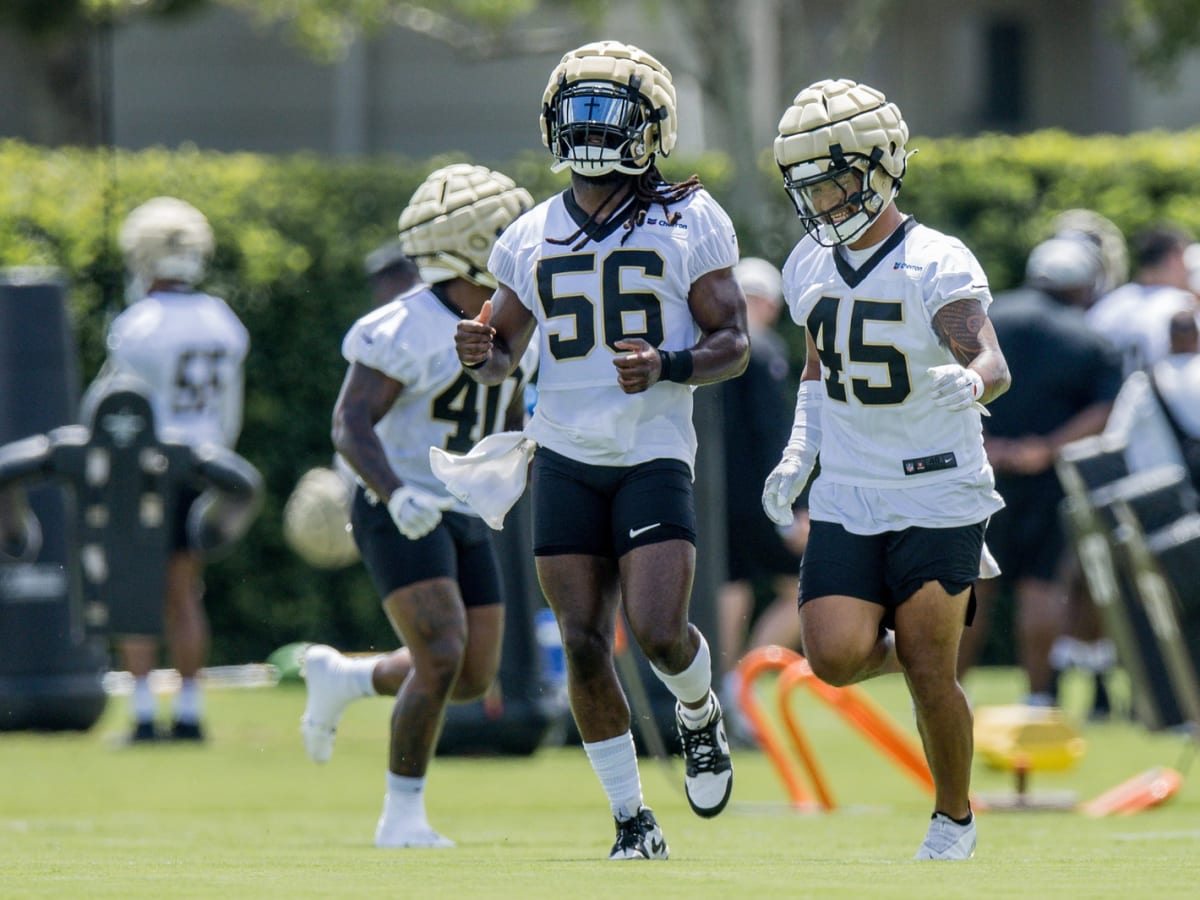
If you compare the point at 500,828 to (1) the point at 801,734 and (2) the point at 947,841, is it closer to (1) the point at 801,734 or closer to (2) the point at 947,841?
(1) the point at 801,734

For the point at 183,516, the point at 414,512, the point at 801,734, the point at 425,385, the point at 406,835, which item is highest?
the point at 425,385

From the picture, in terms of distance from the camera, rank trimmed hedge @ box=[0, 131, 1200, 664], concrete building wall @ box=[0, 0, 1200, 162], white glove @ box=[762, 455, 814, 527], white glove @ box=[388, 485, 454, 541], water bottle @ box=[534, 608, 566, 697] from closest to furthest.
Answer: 1. white glove @ box=[762, 455, 814, 527]
2. white glove @ box=[388, 485, 454, 541]
3. water bottle @ box=[534, 608, 566, 697]
4. trimmed hedge @ box=[0, 131, 1200, 664]
5. concrete building wall @ box=[0, 0, 1200, 162]

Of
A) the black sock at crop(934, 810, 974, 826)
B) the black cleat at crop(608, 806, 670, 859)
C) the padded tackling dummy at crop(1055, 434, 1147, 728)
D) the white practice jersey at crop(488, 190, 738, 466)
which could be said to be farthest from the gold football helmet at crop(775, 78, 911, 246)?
the padded tackling dummy at crop(1055, 434, 1147, 728)

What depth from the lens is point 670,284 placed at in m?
6.55

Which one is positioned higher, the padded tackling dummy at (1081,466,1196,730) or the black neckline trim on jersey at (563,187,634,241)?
the black neckline trim on jersey at (563,187,634,241)

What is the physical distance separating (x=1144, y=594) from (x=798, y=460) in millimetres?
3434

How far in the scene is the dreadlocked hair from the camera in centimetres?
657

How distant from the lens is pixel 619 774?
21.6 feet

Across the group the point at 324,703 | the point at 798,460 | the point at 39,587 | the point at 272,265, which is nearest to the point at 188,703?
the point at 39,587

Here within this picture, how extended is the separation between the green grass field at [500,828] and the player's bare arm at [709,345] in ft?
4.22

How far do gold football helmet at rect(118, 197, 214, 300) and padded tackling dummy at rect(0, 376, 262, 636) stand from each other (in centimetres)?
74

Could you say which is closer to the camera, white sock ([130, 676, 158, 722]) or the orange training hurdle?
the orange training hurdle

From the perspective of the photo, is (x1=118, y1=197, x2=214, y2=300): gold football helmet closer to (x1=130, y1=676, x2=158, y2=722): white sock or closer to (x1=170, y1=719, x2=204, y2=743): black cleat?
(x1=130, y1=676, x2=158, y2=722): white sock

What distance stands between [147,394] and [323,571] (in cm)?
382
